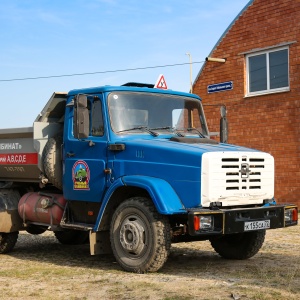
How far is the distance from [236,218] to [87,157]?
231cm

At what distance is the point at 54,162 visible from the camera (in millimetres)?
8969

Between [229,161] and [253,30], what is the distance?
Result: 36.1 feet

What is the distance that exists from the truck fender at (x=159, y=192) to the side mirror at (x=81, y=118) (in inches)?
33.9

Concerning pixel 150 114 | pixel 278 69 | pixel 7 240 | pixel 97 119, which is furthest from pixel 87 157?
pixel 278 69

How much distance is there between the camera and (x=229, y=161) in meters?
7.48

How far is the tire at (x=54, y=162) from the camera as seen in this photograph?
29.4 feet

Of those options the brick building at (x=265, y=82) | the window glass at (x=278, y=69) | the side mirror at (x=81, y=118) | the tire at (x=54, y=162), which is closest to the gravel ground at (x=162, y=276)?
the tire at (x=54, y=162)

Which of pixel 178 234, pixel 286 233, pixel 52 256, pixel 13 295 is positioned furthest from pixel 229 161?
pixel 286 233

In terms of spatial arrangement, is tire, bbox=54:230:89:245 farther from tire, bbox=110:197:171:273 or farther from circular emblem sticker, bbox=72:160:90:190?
tire, bbox=110:197:171:273

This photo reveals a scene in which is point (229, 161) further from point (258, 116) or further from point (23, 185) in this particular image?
point (258, 116)

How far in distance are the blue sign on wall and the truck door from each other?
10327 mm

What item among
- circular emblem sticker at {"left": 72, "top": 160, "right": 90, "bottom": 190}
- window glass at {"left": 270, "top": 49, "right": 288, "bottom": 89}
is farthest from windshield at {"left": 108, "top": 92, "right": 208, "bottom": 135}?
window glass at {"left": 270, "top": 49, "right": 288, "bottom": 89}

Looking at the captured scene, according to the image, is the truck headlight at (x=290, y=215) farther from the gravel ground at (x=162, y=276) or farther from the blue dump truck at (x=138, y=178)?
the gravel ground at (x=162, y=276)

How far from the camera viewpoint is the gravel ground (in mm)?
6305
